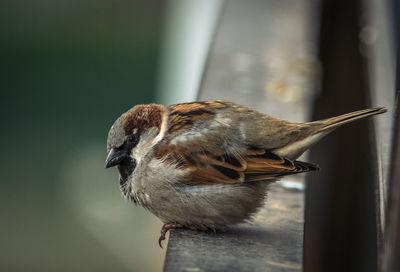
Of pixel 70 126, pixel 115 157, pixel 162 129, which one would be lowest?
pixel 70 126

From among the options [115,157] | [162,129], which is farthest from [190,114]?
[115,157]

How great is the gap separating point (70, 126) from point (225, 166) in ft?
23.0

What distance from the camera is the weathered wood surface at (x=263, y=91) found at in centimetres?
255

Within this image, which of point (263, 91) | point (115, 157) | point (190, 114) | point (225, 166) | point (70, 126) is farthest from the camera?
point (70, 126)

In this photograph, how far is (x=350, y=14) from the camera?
5488mm

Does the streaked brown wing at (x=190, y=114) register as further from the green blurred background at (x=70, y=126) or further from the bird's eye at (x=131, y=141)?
the green blurred background at (x=70, y=126)

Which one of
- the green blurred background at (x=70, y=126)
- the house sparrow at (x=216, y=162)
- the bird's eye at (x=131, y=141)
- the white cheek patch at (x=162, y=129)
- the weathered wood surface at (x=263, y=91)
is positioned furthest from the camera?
the green blurred background at (x=70, y=126)

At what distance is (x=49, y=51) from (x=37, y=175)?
7.97ft

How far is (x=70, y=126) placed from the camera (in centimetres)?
973

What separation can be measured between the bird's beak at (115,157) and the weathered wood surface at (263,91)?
1.57 ft

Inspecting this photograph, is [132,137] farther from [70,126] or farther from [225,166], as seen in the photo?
[70,126]

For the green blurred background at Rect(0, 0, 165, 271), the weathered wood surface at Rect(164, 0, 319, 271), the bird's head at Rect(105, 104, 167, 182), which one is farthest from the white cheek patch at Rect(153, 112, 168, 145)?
the green blurred background at Rect(0, 0, 165, 271)

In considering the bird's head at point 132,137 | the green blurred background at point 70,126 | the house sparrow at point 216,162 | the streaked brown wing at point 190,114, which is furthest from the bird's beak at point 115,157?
the green blurred background at point 70,126

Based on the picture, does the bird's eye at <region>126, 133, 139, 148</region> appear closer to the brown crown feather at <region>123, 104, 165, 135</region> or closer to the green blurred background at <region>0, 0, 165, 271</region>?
the brown crown feather at <region>123, 104, 165, 135</region>
